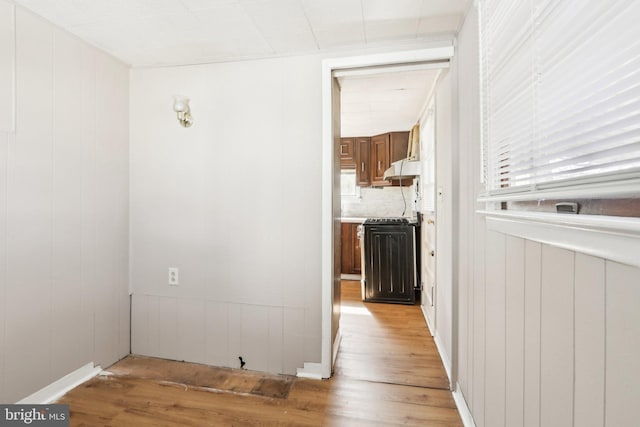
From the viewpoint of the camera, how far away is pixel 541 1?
2.62ft

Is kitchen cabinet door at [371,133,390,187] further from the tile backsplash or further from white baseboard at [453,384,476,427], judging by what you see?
white baseboard at [453,384,476,427]

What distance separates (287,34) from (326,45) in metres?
0.27

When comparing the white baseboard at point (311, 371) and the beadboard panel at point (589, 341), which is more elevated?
the beadboard panel at point (589, 341)

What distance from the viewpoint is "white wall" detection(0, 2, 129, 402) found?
5.24 ft

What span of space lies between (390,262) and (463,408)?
1957 mm

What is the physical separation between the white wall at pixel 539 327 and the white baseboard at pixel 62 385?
2.32 meters

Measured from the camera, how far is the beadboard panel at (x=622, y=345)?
22.0 inches

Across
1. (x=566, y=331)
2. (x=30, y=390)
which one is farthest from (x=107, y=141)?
(x=566, y=331)

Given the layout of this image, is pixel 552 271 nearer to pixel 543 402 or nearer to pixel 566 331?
pixel 566 331

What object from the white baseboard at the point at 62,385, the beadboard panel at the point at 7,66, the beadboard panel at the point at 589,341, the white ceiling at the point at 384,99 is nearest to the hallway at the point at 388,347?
the beadboard panel at the point at 589,341

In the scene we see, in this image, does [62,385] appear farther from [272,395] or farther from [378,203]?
[378,203]

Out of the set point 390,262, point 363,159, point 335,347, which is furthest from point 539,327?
point 363,159

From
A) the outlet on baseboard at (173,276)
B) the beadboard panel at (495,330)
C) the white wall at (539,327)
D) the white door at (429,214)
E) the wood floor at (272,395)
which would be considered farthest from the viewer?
the white door at (429,214)

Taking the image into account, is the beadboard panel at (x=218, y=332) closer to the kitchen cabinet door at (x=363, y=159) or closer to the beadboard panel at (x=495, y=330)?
the beadboard panel at (x=495, y=330)
